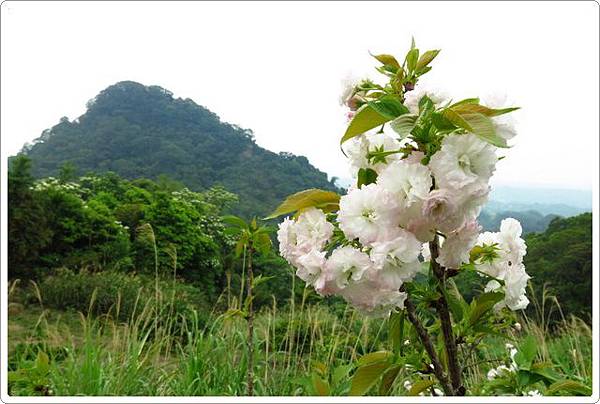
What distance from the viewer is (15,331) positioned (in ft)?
10.3

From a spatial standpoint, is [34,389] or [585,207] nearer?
[34,389]

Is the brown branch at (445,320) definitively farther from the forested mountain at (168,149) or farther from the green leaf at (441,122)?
the forested mountain at (168,149)

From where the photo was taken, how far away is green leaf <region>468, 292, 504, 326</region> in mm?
555

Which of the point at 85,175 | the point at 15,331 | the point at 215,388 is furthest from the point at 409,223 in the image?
the point at 85,175

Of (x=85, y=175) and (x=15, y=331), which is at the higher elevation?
(x=85, y=175)

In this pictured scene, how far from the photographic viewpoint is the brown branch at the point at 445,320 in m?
0.54

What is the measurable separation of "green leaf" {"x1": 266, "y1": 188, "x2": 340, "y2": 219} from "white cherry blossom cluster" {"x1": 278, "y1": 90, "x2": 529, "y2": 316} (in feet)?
0.09

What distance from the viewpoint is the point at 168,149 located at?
7.01 m

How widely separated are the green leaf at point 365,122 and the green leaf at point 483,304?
20cm

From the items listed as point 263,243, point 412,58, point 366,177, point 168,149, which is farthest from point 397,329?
point 168,149

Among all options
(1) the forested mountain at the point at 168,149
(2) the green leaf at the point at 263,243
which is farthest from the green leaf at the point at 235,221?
(1) the forested mountain at the point at 168,149

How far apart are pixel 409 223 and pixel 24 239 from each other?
469cm

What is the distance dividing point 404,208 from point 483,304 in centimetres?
15

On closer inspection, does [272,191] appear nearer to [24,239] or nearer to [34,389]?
[24,239]
